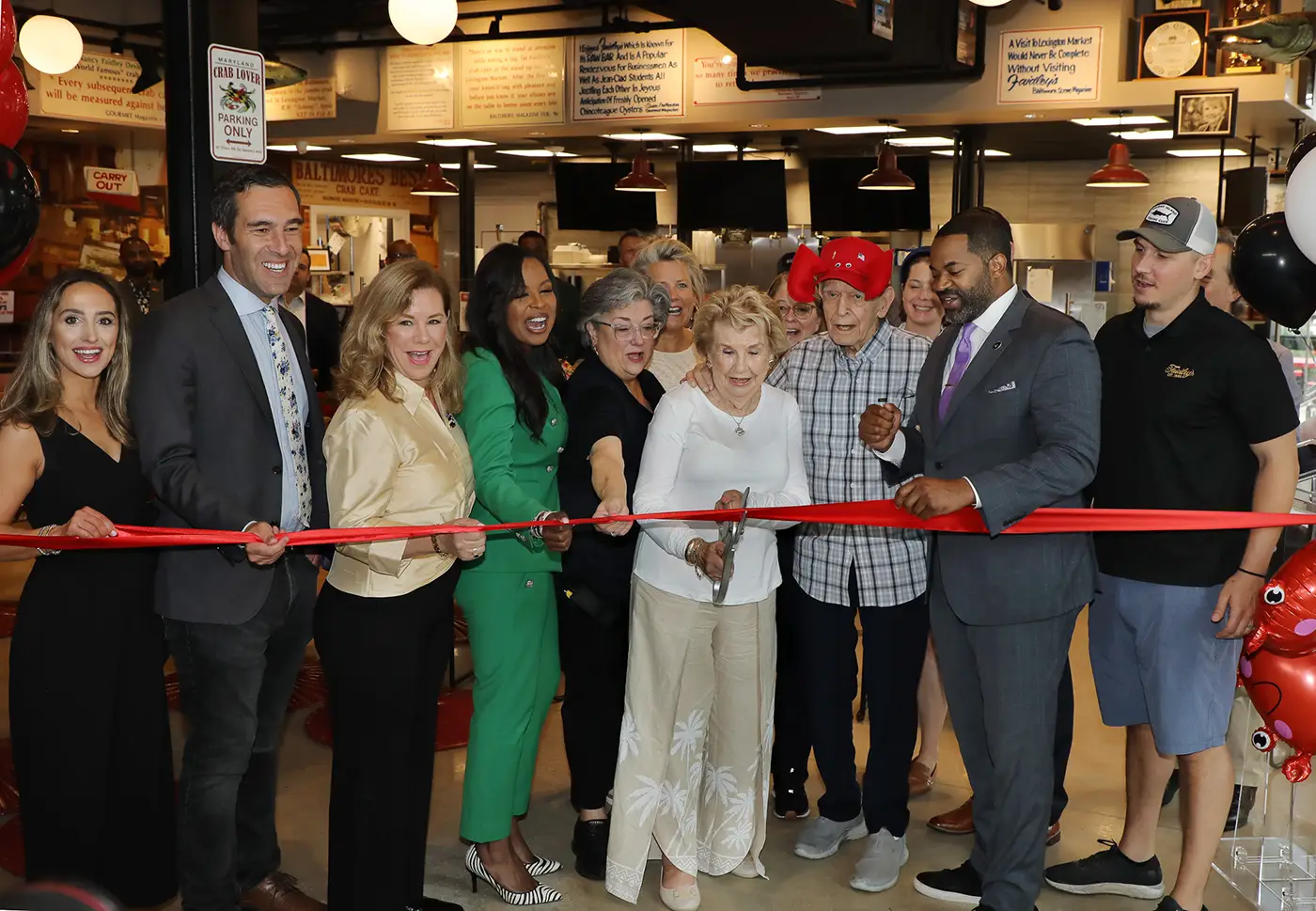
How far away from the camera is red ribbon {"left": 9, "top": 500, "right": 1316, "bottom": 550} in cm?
279

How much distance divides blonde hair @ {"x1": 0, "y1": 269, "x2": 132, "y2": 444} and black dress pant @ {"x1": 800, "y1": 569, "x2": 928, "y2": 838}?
6.59 ft

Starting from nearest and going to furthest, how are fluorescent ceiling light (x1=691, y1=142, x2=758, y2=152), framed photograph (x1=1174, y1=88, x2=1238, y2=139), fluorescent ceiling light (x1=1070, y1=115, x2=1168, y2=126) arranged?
1. framed photograph (x1=1174, y1=88, x2=1238, y2=139)
2. fluorescent ceiling light (x1=1070, y1=115, x2=1168, y2=126)
3. fluorescent ceiling light (x1=691, y1=142, x2=758, y2=152)

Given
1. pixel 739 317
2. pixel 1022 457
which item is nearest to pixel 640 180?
pixel 739 317

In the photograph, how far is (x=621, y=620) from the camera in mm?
3672

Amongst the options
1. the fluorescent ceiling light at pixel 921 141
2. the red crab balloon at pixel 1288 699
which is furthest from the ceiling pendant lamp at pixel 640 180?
the red crab balloon at pixel 1288 699

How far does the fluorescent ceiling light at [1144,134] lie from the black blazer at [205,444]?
10.6 m

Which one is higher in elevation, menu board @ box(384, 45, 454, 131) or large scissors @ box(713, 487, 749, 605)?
menu board @ box(384, 45, 454, 131)

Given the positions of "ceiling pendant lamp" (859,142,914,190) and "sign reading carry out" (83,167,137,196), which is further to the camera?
"sign reading carry out" (83,167,137,196)

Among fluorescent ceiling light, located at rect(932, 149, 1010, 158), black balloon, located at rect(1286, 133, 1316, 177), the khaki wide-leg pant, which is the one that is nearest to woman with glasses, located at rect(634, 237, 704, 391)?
the khaki wide-leg pant

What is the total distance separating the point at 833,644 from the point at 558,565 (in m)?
0.89

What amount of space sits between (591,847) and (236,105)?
2.94 m

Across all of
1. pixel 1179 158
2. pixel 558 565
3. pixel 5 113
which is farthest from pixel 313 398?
pixel 1179 158

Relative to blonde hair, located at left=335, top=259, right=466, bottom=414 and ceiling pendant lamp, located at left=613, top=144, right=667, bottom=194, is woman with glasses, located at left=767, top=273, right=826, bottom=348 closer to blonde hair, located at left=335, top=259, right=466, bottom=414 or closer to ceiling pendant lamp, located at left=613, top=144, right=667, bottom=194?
blonde hair, located at left=335, top=259, right=466, bottom=414

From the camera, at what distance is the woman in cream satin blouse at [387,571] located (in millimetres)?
2859
